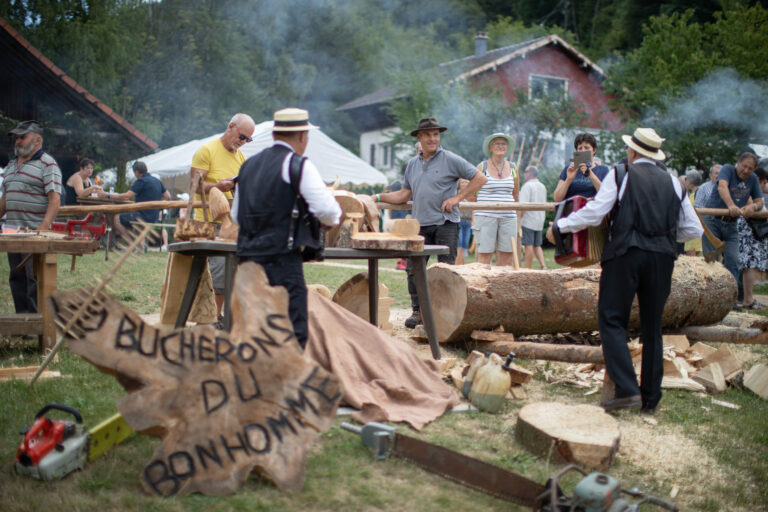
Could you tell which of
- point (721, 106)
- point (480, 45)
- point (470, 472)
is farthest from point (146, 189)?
point (480, 45)

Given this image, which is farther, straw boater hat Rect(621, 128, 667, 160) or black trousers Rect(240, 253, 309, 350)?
straw boater hat Rect(621, 128, 667, 160)

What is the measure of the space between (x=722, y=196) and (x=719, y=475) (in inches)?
249

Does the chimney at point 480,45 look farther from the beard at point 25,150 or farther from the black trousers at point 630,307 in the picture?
the black trousers at point 630,307

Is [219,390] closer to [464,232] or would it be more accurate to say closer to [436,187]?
[436,187]

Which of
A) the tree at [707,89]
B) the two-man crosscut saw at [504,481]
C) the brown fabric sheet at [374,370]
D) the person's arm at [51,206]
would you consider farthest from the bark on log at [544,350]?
the tree at [707,89]

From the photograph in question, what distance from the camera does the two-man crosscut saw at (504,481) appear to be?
2.93 metres

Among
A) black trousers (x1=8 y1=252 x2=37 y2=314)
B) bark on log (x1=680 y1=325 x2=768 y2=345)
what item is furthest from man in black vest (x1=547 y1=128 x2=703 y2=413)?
black trousers (x1=8 y1=252 x2=37 y2=314)

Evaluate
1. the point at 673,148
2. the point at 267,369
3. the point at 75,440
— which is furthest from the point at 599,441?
the point at 673,148

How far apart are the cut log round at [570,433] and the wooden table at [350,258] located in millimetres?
1502

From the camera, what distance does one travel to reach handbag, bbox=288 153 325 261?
13.3 ft

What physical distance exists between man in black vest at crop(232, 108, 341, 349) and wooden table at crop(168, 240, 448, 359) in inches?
22.8

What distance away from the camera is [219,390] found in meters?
3.36

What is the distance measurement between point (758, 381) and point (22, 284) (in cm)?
632

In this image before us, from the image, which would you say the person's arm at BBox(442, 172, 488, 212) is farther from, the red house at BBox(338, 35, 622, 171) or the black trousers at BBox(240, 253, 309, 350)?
the red house at BBox(338, 35, 622, 171)
